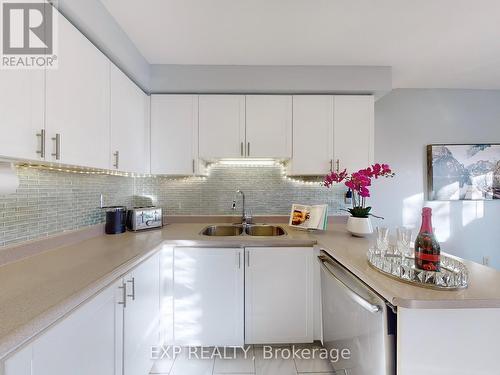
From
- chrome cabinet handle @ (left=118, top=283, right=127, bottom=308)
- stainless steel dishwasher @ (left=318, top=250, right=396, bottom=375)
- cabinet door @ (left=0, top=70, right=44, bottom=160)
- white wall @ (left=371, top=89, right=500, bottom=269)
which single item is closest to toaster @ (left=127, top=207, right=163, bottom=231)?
chrome cabinet handle @ (left=118, top=283, right=127, bottom=308)

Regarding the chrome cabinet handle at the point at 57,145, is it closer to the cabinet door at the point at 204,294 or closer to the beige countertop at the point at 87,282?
the beige countertop at the point at 87,282

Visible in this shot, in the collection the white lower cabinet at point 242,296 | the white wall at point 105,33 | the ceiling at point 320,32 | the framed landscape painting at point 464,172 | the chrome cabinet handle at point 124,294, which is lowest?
the white lower cabinet at point 242,296

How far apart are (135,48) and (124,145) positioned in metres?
0.78

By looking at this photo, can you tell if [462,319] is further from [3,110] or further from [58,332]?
[3,110]

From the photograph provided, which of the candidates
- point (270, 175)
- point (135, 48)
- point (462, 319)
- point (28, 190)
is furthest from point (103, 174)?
point (462, 319)

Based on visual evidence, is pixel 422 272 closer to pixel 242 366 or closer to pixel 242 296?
pixel 242 296

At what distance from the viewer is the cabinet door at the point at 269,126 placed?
2.04 metres

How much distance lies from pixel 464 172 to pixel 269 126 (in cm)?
224

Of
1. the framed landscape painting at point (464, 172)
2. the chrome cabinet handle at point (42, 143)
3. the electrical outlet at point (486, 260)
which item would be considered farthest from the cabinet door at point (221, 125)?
the electrical outlet at point (486, 260)

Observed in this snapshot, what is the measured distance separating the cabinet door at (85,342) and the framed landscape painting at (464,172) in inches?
119

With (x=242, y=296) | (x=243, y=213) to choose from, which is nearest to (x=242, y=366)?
(x=242, y=296)

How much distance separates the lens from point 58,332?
29.1 inches

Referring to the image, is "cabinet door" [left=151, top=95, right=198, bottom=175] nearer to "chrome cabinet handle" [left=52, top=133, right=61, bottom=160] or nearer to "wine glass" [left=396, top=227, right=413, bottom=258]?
"chrome cabinet handle" [left=52, top=133, right=61, bottom=160]

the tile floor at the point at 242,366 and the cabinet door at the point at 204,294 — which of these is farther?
the cabinet door at the point at 204,294
